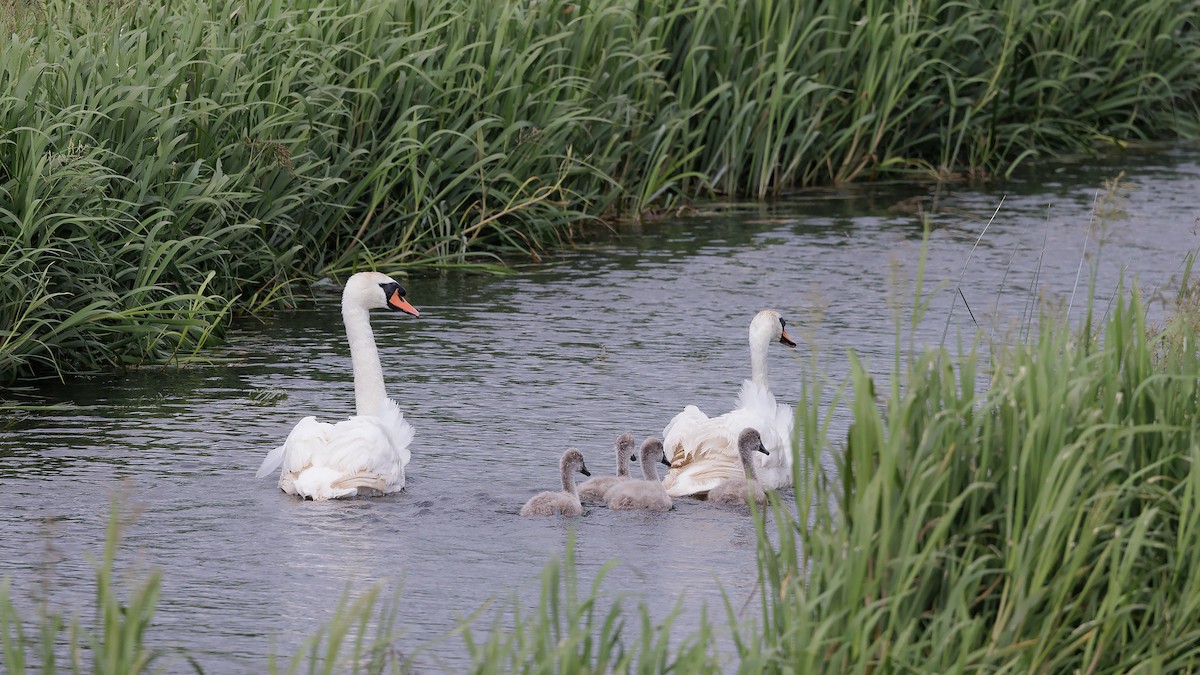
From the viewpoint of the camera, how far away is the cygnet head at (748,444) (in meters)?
7.11

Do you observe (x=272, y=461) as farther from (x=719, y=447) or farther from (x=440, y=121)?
(x=440, y=121)

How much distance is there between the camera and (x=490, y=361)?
9117 mm

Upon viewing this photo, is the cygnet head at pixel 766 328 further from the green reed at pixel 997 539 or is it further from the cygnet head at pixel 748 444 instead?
the green reed at pixel 997 539

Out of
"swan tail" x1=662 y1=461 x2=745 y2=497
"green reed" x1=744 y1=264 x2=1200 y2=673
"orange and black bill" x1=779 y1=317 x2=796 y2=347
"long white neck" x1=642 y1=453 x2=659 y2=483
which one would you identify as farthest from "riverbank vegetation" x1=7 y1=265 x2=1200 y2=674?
"orange and black bill" x1=779 y1=317 x2=796 y2=347

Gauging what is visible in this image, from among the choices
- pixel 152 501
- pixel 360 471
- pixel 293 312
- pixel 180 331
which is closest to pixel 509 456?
pixel 360 471

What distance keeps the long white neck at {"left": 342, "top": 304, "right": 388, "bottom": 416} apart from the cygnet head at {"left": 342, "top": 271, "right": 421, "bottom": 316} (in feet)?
0.37

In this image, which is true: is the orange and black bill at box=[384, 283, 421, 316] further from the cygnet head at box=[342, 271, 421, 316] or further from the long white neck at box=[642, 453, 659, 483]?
the long white neck at box=[642, 453, 659, 483]

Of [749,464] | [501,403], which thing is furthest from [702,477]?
[501,403]

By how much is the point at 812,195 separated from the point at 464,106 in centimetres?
316

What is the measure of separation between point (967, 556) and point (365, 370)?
3.75 meters

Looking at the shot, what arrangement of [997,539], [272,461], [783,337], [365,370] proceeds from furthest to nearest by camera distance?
[783,337] → [365,370] → [272,461] → [997,539]

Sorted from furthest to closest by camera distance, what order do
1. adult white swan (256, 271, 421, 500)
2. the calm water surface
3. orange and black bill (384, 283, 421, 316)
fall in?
orange and black bill (384, 283, 421, 316) → adult white swan (256, 271, 421, 500) → the calm water surface

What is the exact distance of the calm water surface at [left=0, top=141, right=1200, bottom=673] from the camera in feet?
19.7

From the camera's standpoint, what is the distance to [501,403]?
27.5 ft
